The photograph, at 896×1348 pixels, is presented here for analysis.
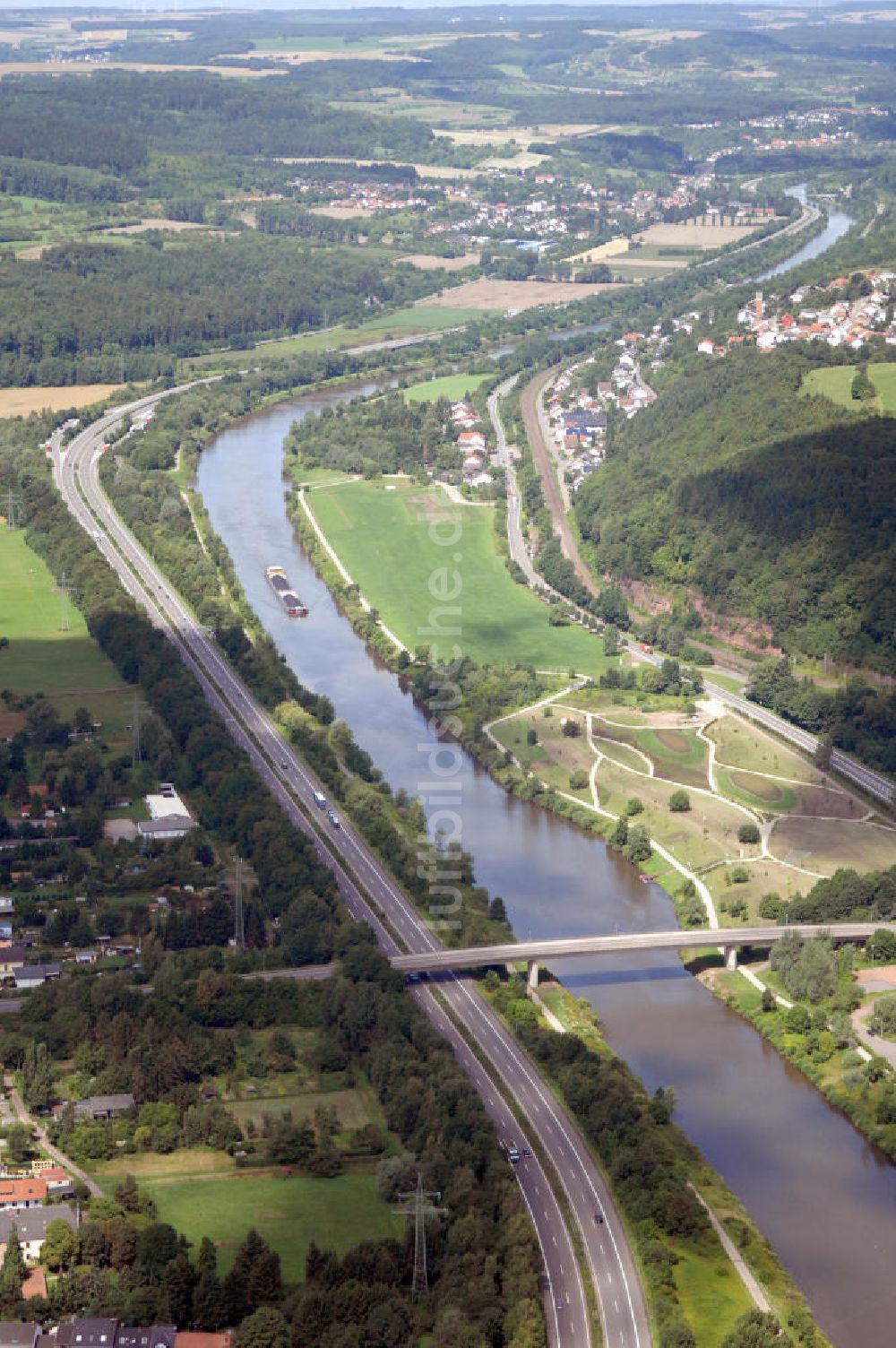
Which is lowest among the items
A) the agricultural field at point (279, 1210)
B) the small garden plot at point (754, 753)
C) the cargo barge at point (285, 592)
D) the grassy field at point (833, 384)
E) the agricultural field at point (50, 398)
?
the agricultural field at point (50, 398)

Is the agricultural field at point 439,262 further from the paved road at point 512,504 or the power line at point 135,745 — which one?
the power line at point 135,745

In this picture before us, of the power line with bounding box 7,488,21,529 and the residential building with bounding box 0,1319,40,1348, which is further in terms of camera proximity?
the power line with bounding box 7,488,21,529

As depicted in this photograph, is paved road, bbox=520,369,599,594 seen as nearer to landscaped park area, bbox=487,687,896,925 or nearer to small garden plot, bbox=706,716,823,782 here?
landscaped park area, bbox=487,687,896,925

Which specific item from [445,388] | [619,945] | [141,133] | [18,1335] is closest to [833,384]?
[445,388]

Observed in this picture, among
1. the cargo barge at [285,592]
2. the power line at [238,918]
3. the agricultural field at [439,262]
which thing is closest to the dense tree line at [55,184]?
the agricultural field at [439,262]

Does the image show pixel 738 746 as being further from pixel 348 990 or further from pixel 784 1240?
pixel 784 1240

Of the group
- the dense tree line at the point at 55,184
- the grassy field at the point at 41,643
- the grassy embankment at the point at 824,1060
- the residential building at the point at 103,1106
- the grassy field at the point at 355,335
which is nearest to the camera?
the residential building at the point at 103,1106

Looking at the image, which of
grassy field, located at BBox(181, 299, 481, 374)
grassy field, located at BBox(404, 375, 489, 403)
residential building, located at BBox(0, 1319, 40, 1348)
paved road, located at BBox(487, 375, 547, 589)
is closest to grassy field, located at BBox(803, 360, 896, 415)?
paved road, located at BBox(487, 375, 547, 589)
